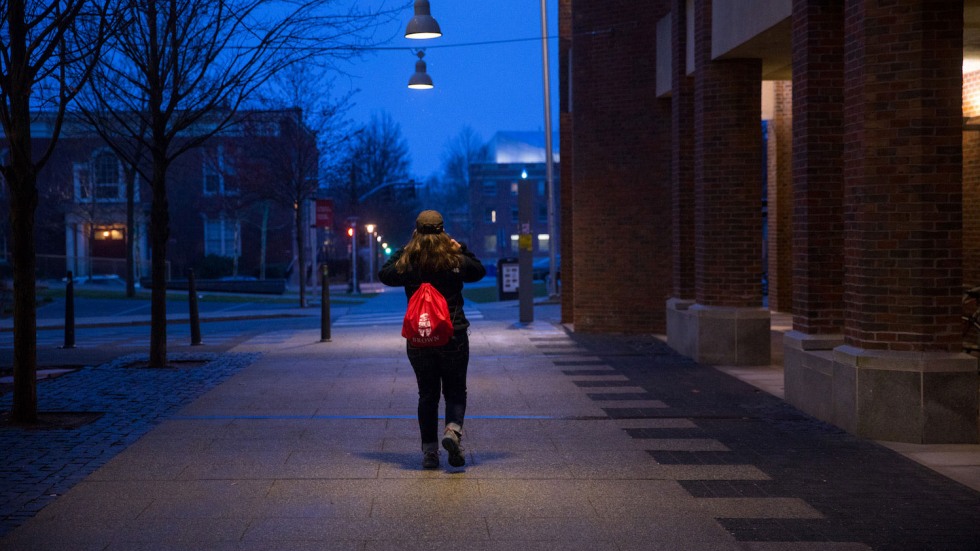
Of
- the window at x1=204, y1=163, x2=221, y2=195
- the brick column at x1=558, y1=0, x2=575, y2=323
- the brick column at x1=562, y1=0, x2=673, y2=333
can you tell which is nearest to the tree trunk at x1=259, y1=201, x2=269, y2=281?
the window at x1=204, y1=163, x2=221, y2=195

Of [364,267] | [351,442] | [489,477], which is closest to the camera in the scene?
[489,477]

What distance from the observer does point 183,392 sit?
11.8 meters

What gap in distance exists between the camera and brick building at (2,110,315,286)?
47250mm

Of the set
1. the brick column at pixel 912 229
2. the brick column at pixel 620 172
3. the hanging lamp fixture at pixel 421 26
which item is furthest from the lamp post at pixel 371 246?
the brick column at pixel 912 229

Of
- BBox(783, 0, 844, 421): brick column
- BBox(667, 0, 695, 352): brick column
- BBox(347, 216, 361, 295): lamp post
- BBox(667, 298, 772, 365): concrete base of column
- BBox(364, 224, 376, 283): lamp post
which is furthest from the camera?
BBox(364, 224, 376, 283): lamp post

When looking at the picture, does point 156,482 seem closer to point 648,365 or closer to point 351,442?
point 351,442

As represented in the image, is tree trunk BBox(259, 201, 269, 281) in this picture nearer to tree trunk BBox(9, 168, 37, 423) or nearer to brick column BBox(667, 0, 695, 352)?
brick column BBox(667, 0, 695, 352)

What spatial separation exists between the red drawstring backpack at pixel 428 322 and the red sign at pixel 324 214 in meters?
25.2

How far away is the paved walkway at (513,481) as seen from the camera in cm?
591

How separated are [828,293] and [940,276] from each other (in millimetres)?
2025

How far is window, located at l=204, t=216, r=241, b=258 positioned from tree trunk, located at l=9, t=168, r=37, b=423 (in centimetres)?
4779

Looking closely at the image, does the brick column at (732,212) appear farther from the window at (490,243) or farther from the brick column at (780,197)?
the window at (490,243)

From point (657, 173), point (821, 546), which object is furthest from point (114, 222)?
point (821, 546)

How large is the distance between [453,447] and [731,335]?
7.67 metres
